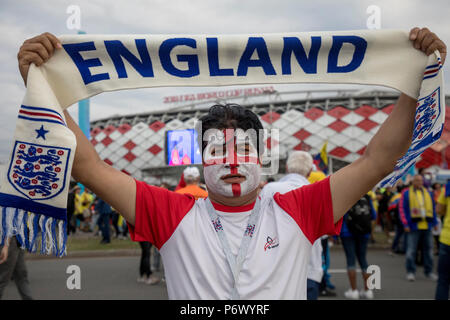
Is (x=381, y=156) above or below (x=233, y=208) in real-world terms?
above

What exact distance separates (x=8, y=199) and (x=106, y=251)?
10.1 meters

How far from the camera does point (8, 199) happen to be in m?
1.92

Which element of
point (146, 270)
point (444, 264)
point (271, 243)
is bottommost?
point (146, 270)

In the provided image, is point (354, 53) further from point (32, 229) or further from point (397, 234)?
point (397, 234)

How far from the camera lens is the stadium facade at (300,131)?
33.3 metres

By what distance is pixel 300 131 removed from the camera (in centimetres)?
3538

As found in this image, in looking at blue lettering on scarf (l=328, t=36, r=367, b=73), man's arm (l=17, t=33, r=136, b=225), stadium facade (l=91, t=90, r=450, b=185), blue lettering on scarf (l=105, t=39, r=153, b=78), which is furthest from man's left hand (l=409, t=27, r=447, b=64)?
stadium facade (l=91, t=90, r=450, b=185)

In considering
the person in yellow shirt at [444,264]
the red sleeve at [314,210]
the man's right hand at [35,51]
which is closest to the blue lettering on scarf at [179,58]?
the man's right hand at [35,51]

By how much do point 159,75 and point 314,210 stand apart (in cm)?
103

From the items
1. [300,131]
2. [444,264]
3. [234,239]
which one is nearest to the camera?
[234,239]

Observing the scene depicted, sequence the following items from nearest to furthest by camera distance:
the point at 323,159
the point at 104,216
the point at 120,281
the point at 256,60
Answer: the point at 256,60 → the point at 323,159 → the point at 120,281 → the point at 104,216

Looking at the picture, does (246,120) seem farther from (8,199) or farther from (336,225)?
(8,199)

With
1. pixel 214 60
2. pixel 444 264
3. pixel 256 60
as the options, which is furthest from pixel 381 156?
pixel 444 264

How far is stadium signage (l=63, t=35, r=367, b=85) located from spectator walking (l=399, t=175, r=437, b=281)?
6.14 meters
